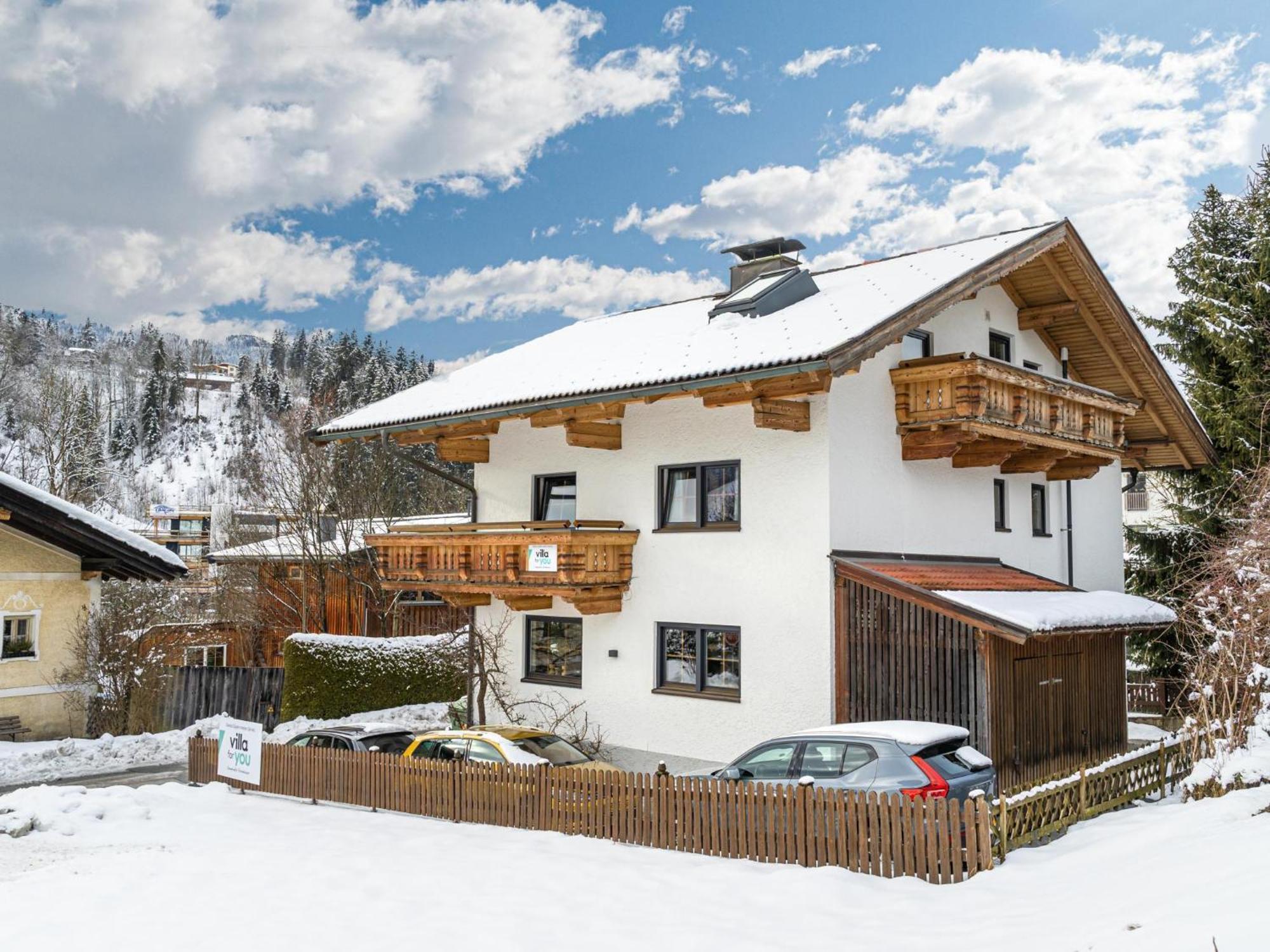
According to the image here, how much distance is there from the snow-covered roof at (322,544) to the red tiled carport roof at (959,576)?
1853cm

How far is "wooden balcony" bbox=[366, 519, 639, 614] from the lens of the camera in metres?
17.1

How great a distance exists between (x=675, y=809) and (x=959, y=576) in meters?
6.87

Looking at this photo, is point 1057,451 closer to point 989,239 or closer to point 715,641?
point 989,239

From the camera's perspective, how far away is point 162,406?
138750 millimetres

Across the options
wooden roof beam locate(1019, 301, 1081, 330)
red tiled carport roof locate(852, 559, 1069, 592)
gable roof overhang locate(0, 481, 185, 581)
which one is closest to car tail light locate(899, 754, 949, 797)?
red tiled carport roof locate(852, 559, 1069, 592)

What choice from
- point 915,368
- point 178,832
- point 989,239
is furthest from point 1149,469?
point 178,832

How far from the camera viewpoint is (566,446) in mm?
19797

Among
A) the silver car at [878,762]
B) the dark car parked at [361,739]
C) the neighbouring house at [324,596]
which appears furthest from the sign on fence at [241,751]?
the neighbouring house at [324,596]

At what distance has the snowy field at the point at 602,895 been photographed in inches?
310

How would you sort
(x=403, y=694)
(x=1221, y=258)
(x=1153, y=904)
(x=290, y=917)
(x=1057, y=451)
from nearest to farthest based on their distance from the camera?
(x=1153, y=904) < (x=290, y=917) < (x=1057, y=451) < (x=1221, y=258) < (x=403, y=694)

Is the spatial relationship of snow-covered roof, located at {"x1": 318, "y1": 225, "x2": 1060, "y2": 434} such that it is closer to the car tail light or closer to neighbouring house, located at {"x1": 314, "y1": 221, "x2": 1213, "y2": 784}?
neighbouring house, located at {"x1": 314, "y1": 221, "x2": 1213, "y2": 784}

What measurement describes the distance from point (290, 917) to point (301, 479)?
27.1 meters

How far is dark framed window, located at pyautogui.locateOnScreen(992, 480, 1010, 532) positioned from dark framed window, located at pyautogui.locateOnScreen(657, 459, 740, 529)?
5.65m

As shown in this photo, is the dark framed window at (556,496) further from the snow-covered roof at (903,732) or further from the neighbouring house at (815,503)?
the snow-covered roof at (903,732)
